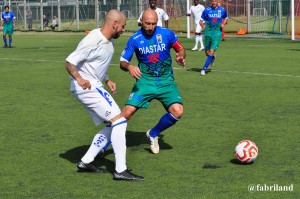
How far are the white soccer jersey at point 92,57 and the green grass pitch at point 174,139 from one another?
1.30m

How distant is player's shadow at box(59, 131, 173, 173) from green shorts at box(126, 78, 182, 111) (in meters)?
0.89

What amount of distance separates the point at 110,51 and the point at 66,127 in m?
4.01

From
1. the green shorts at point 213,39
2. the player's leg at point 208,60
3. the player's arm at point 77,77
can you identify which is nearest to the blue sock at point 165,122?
the player's arm at point 77,77

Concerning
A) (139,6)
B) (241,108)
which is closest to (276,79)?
(241,108)

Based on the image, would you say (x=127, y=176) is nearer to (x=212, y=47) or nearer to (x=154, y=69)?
(x=154, y=69)

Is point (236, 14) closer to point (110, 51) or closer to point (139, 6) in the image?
point (139, 6)

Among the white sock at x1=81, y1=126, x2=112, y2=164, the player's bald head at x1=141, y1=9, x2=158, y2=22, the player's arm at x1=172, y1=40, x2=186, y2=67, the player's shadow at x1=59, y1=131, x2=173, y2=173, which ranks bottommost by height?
the player's shadow at x1=59, y1=131, x2=173, y2=173

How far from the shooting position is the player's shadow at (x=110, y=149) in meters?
9.82

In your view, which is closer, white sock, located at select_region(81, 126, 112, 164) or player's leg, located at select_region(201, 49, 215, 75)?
white sock, located at select_region(81, 126, 112, 164)

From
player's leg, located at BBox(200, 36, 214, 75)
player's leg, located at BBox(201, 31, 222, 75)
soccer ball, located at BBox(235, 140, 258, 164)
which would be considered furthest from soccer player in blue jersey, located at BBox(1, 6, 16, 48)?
soccer ball, located at BBox(235, 140, 258, 164)

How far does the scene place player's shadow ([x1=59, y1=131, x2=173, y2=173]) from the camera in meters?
9.82

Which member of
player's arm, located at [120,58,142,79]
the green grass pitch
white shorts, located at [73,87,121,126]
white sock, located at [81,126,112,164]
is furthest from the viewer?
player's arm, located at [120,58,142,79]

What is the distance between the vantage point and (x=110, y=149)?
35.1 feet

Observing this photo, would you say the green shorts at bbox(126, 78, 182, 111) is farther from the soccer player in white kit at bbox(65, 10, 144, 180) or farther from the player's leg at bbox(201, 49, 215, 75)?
the player's leg at bbox(201, 49, 215, 75)
